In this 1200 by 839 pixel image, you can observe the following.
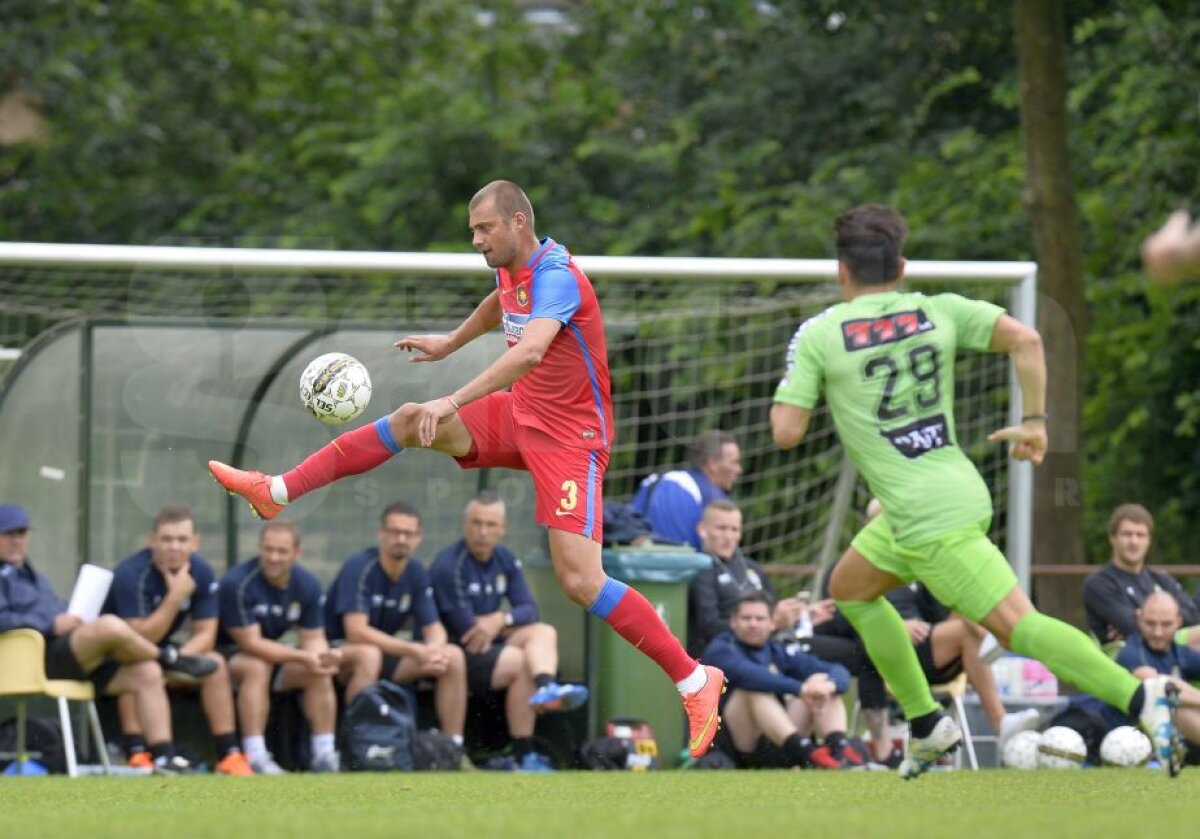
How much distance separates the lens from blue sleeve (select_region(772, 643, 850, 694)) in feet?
36.8

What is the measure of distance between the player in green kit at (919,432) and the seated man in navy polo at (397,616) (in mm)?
3838

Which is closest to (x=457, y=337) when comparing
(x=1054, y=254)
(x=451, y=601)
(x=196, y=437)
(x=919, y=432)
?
(x=919, y=432)

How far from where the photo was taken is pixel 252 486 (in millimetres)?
7664

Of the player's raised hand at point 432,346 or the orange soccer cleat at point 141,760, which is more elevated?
the player's raised hand at point 432,346

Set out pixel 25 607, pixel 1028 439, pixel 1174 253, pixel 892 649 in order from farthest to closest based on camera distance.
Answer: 1. pixel 25 607
2. pixel 892 649
3. pixel 1028 439
4. pixel 1174 253

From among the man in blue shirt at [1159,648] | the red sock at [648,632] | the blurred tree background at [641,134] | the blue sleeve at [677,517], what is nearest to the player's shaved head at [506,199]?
the red sock at [648,632]

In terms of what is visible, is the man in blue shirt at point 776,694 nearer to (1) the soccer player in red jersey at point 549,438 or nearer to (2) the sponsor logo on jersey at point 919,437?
(1) the soccer player in red jersey at point 549,438

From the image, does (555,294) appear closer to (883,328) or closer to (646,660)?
(883,328)

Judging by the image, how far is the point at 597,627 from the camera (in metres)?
11.9

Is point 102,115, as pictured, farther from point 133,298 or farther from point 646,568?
point 646,568

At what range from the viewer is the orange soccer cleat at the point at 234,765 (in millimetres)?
10852

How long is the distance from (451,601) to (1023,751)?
3265mm

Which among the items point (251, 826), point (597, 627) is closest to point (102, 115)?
point (597, 627)

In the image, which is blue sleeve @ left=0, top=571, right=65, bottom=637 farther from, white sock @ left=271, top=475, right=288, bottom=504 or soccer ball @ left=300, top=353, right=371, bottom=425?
white sock @ left=271, top=475, right=288, bottom=504
